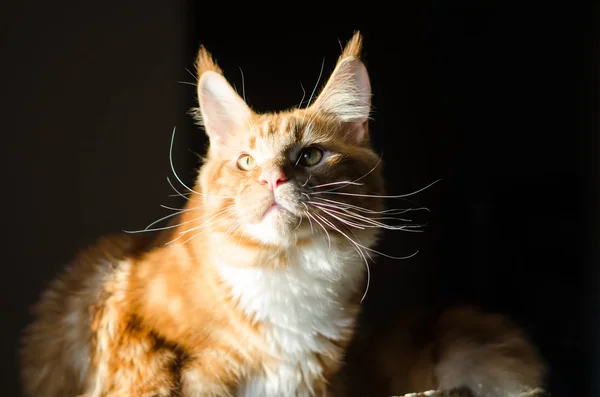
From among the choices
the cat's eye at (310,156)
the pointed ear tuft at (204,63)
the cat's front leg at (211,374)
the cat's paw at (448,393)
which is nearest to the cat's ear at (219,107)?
the pointed ear tuft at (204,63)

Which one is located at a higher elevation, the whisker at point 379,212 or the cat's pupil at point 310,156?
the cat's pupil at point 310,156

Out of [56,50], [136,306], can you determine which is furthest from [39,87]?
[136,306]

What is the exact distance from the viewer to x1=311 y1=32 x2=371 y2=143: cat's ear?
1165 mm

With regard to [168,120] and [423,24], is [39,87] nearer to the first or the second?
[168,120]

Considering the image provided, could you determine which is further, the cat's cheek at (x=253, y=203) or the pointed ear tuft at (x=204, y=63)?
the pointed ear tuft at (x=204, y=63)

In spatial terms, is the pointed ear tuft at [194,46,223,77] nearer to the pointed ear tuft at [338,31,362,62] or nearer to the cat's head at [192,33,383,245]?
the cat's head at [192,33,383,245]

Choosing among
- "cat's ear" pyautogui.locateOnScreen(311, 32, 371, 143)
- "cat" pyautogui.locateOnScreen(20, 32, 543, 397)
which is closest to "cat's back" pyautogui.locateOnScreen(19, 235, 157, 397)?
"cat" pyautogui.locateOnScreen(20, 32, 543, 397)

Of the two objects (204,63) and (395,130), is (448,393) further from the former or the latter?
(204,63)

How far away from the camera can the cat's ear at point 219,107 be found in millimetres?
1146

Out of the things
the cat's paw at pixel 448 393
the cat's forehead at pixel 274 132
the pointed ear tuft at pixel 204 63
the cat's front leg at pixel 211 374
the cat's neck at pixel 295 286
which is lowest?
the cat's paw at pixel 448 393

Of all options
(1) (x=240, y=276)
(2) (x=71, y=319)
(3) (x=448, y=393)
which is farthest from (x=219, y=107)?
(3) (x=448, y=393)

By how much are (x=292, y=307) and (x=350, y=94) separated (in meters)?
0.43

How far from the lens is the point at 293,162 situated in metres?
1.08

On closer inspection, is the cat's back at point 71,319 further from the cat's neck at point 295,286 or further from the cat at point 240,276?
the cat's neck at point 295,286
